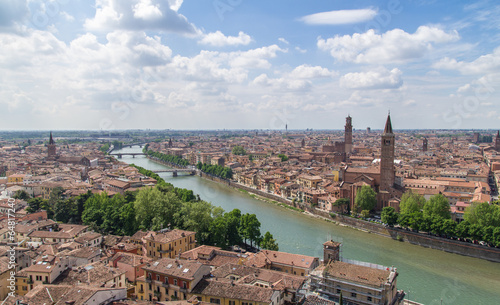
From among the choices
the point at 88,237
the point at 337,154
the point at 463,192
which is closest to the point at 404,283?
the point at 88,237

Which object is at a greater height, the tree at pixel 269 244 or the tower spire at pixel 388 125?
the tower spire at pixel 388 125

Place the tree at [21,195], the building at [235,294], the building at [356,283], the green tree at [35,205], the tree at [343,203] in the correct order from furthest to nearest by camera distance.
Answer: the tree at [21,195] → the tree at [343,203] → the green tree at [35,205] → the building at [356,283] → the building at [235,294]

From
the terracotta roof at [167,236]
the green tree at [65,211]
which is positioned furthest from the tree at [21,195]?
the terracotta roof at [167,236]

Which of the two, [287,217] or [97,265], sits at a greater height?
[97,265]

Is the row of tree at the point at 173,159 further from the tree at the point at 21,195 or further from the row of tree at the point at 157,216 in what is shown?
the row of tree at the point at 157,216

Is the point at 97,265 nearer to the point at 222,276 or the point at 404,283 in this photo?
the point at 222,276

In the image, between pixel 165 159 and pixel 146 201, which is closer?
pixel 146 201
